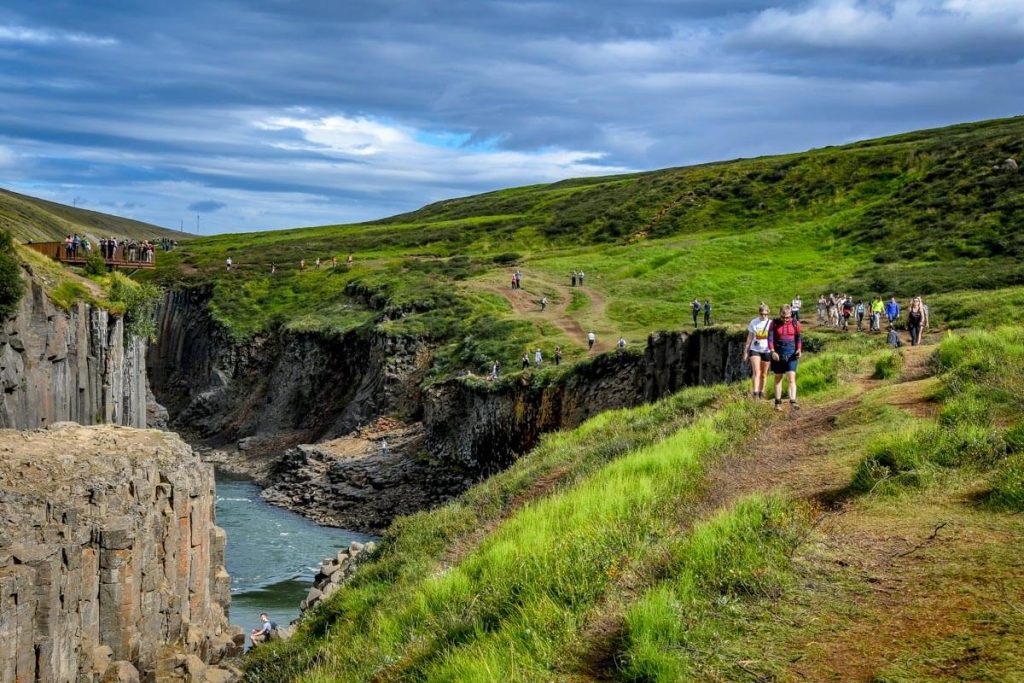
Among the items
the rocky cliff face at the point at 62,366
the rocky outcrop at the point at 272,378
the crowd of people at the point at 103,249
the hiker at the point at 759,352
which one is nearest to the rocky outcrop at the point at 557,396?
the rocky outcrop at the point at 272,378

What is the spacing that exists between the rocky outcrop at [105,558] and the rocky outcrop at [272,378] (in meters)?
33.4

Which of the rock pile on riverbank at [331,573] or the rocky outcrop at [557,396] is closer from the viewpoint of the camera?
the rock pile on riverbank at [331,573]

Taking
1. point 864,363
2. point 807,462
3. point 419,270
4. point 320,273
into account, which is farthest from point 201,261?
point 807,462

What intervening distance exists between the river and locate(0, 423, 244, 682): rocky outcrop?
17.8 ft

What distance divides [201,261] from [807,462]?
10243cm

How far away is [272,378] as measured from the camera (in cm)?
8256

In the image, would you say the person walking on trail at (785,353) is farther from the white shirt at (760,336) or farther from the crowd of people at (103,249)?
the crowd of people at (103,249)

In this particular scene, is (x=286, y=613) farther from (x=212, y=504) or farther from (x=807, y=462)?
(x=807, y=462)

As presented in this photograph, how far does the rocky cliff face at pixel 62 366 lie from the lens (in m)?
34.6

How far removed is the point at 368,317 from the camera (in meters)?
77.9

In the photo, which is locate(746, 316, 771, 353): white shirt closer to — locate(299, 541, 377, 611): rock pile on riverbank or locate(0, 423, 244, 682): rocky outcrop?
locate(0, 423, 244, 682): rocky outcrop

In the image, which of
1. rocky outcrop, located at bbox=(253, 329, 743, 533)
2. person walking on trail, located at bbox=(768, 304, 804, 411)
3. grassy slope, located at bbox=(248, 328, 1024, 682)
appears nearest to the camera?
grassy slope, located at bbox=(248, 328, 1024, 682)

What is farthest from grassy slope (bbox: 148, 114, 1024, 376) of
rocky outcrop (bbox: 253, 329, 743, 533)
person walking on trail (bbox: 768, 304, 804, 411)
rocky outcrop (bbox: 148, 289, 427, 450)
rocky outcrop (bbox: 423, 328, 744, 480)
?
person walking on trail (bbox: 768, 304, 804, 411)

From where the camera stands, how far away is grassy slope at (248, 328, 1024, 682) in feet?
27.0
